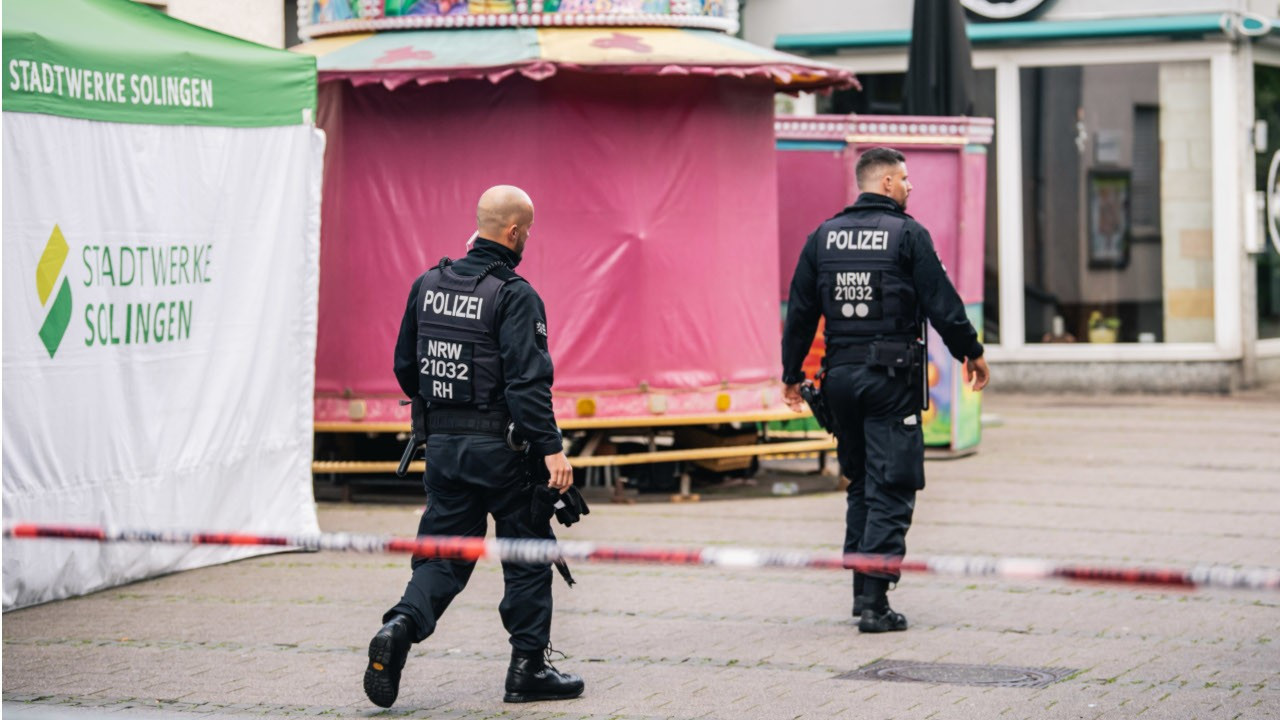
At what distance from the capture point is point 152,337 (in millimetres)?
8859

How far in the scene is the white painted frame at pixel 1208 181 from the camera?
727 inches

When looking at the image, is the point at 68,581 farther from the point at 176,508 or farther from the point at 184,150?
the point at 184,150

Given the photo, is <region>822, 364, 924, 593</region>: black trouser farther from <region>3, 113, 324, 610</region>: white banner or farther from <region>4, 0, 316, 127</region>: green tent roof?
<region>4, 0, 316, 127</region>: green tent roof

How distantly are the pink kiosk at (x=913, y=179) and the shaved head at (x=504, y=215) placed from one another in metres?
6.58

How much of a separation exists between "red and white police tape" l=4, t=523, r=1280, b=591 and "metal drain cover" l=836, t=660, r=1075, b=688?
1.74m

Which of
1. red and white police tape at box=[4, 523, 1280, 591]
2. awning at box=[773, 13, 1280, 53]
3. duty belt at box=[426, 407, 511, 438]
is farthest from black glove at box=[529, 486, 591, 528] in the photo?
awning at box=[773, 13, 1280, 53]

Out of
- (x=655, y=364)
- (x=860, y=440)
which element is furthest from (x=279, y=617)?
(x=655, y=364)

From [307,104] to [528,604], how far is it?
13.9 ft

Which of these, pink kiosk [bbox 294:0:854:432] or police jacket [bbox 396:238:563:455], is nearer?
police jacket [bbox 396:238:563:455]

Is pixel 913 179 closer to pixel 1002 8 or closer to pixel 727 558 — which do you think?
pixel 1002 8

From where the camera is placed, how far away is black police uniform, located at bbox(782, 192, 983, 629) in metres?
7.79

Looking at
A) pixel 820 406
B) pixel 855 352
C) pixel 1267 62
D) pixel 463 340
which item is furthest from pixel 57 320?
pixel 1267 62

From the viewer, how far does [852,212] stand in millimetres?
8078

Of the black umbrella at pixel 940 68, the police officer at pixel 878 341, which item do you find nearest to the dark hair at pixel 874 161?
the police officer at pixel 878 341
